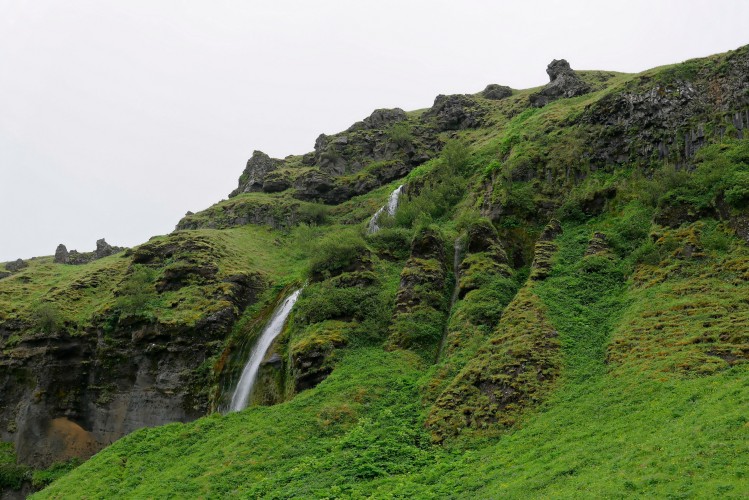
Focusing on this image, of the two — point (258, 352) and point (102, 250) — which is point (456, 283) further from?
point (102, 250)

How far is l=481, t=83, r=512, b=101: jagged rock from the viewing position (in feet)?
377

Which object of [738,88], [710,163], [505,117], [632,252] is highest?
[505,117]

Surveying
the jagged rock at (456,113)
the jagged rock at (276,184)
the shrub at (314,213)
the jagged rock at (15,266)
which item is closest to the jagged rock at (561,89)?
the jagged rock at (456,113)

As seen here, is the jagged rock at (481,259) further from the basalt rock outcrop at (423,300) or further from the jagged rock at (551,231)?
the jagged rock at (551,231)

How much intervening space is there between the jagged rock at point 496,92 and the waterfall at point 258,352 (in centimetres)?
7978

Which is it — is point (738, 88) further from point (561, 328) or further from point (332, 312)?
point (332, 312)

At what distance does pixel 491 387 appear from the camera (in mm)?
27375

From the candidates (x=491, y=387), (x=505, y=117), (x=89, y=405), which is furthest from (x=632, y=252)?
(x=505, y=117)

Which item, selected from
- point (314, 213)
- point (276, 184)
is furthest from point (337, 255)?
point (276, 184)

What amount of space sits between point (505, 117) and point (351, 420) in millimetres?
77640

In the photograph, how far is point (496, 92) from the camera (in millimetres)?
115375

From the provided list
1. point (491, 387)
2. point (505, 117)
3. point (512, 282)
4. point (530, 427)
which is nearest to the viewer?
point (530, 427)

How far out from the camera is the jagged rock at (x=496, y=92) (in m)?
115

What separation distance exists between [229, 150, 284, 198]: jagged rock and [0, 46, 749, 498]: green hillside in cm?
3425
